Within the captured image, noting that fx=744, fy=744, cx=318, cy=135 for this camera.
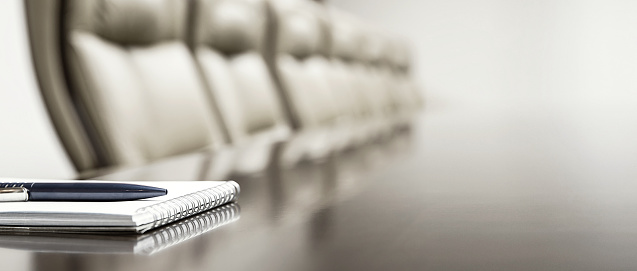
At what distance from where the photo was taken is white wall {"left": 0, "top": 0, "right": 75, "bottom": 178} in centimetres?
110

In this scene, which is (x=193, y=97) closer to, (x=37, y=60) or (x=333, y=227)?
(x=37, y=60)

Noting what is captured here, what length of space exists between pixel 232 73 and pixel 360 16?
397cm

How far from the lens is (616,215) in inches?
12.4

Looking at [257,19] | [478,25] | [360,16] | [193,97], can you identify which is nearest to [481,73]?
[478,25]

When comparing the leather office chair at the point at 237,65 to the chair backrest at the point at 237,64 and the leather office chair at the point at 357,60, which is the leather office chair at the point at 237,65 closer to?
the chair backrest at the point at 237,64

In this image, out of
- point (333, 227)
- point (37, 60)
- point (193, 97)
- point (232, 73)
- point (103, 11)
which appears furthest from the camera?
point (232, 73)

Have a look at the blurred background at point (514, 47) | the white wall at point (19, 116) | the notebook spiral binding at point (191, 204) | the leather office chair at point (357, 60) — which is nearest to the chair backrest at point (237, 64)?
the white wall at point (19, 116)

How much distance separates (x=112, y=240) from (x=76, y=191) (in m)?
0.05

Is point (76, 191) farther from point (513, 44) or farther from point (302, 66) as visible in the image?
point (513, 44)

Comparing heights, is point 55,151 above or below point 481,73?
below

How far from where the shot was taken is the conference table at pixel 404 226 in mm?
236

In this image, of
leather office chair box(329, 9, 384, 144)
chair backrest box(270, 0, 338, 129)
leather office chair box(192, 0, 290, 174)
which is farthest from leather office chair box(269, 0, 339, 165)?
leather office chair box(329, 9, 384, 144)

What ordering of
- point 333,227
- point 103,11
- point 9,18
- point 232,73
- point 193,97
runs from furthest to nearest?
point 232,73 → point 193,97 → point 9,18 → point 103,11 → point 333,227

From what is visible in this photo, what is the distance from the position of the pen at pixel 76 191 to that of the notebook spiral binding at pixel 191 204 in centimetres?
2
